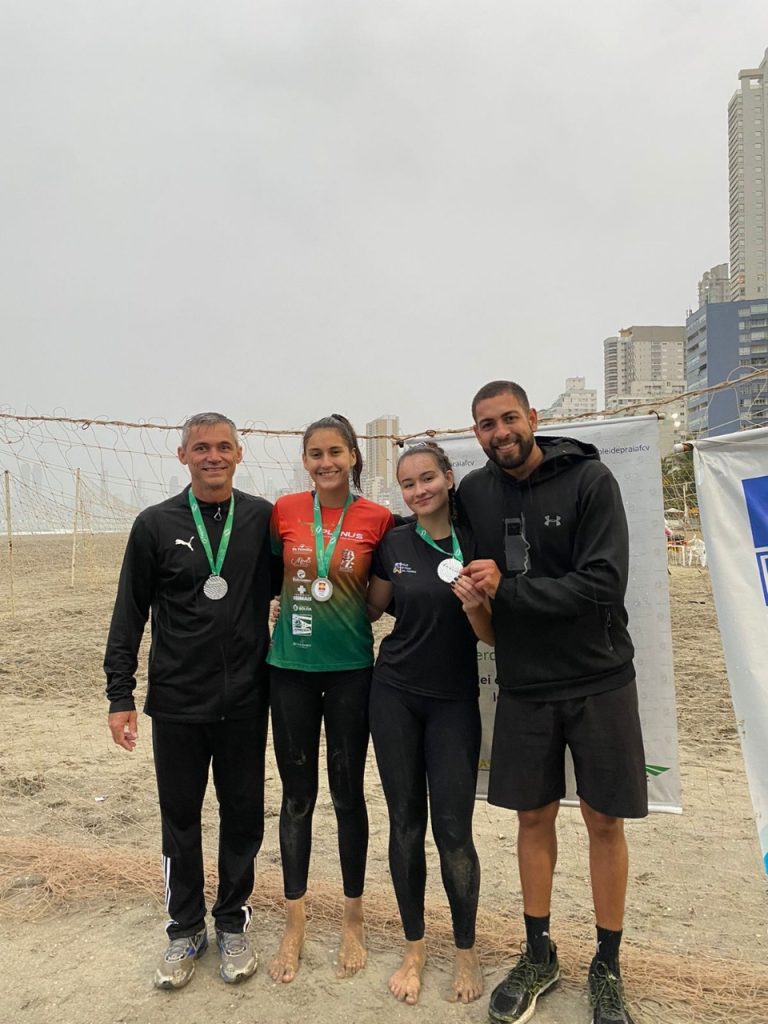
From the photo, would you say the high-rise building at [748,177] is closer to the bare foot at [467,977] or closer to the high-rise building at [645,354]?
the high-rise building at [645,354]

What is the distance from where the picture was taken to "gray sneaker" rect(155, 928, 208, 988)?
2.70 meters

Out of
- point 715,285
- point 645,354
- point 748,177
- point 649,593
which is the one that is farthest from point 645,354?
point 649,593

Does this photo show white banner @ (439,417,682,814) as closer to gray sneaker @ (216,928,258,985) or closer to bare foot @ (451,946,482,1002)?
bare foot @ (451,946,482,1002)

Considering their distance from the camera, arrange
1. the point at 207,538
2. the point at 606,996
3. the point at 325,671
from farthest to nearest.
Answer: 1. the point at 207,538
2. the point at 325,671
3. the point at 606,996

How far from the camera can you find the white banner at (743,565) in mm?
2781

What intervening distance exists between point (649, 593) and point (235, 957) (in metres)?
2.36

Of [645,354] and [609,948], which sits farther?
[645,354]

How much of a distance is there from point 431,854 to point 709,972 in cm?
168

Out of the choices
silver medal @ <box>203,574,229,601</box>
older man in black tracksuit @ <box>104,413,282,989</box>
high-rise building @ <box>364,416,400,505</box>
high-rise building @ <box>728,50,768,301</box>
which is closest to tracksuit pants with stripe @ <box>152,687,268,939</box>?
older man in black tracksuit @ <box>104,413,282,989</box>

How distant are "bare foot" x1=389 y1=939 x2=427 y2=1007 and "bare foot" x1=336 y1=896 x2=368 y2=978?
6.2 inches

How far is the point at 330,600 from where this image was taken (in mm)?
2723

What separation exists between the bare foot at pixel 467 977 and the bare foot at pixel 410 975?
0.14 meters

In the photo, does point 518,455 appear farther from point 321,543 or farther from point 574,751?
point 574,751

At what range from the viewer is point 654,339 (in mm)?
90562
